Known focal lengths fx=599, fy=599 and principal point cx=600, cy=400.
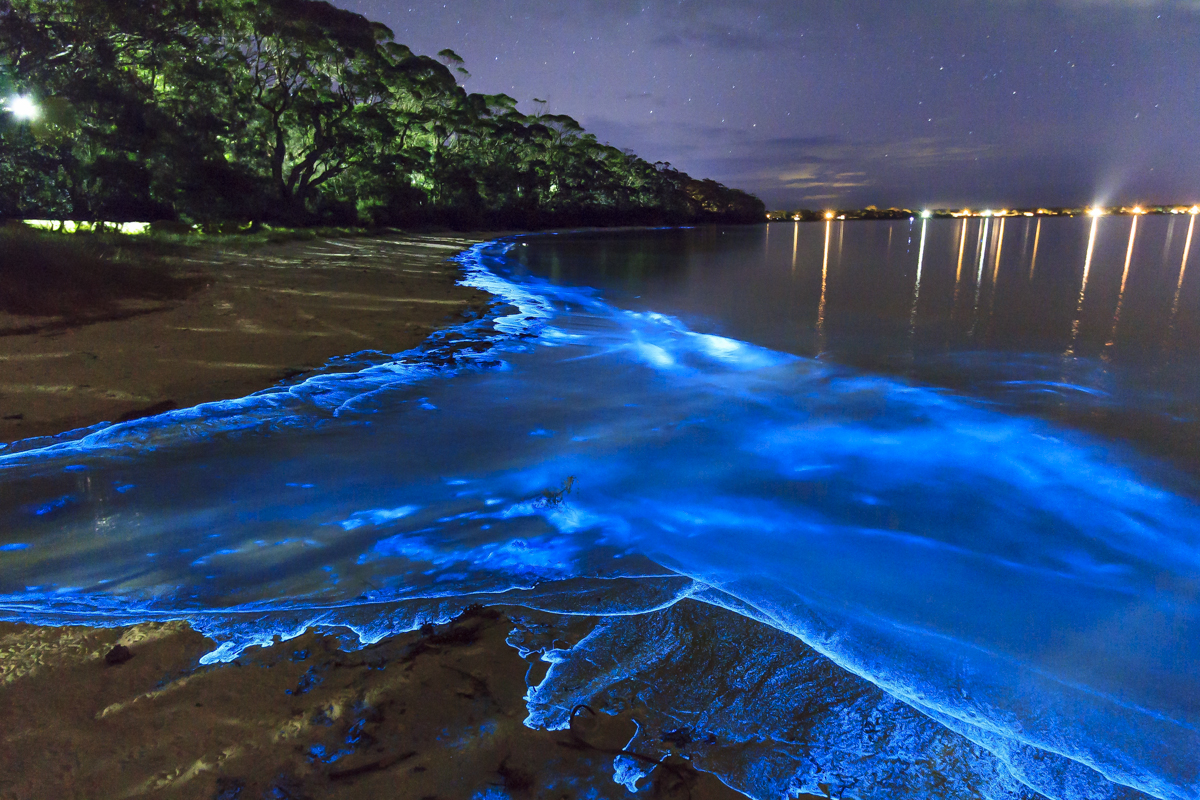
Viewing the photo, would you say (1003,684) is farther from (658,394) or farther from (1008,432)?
(658,394)

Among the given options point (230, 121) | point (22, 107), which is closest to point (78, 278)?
point (22, 107)

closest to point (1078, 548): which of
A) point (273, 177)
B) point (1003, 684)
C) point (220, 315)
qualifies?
point (1003, 684)

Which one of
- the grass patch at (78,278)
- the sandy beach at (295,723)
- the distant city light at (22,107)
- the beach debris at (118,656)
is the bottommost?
the sandy beach at (295,723)

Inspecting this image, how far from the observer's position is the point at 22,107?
17.5 m

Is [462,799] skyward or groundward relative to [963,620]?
skyward

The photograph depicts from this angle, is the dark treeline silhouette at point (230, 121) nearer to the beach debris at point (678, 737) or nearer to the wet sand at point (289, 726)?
the wet sand at point (289, 726)

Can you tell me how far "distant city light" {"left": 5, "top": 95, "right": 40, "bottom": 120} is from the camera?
17.2 m

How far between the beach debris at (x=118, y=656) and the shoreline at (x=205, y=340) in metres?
3.26

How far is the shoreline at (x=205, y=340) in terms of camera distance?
5.25 metres

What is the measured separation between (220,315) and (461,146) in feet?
165

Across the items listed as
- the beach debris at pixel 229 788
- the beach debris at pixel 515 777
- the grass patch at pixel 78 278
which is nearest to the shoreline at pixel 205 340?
the grass patch at pixel 78 278

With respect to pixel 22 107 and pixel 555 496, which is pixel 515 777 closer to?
pixel 555 496

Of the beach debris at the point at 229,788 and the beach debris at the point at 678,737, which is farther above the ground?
the beach debris at the point at 229,788

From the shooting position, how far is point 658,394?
273 inches
